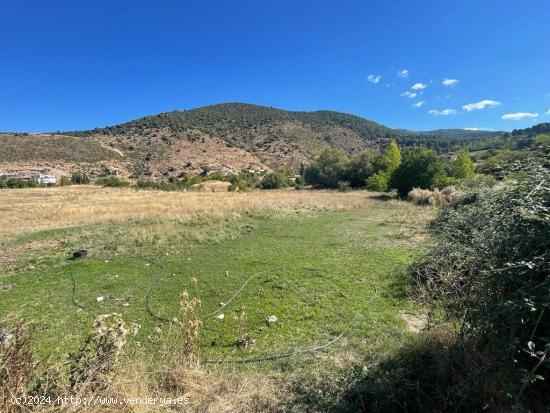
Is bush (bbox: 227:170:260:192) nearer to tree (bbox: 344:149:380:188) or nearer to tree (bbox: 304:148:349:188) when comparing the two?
tree (bbox: 304:148:349:188)

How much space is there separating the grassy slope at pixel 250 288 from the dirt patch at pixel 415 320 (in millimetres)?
172

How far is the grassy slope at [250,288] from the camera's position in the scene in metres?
5.63

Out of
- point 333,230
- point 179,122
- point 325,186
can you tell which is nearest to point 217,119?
point 179,122

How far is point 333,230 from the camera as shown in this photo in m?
15.7

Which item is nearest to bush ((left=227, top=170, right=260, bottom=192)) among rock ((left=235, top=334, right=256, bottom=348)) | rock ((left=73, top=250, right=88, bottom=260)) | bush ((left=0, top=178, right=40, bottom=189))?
bush ((left=0, top=178, right=40, bottom=189))

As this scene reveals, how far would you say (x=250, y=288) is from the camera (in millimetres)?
8094

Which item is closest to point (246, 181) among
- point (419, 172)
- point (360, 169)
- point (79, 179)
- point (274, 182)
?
point (274, 182)

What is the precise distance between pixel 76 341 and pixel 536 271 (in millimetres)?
6475

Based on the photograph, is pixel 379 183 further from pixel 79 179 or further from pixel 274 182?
pixel 79 179

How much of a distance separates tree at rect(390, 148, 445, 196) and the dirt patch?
28.2 m

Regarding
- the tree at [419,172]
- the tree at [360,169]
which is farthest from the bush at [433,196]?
the tree at [360,169]

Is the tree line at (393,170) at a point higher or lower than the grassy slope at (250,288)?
higher

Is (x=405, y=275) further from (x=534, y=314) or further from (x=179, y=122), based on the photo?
(x=179, y=122)

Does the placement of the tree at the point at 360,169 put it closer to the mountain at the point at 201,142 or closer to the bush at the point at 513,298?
the mountain at the point at 201,142
